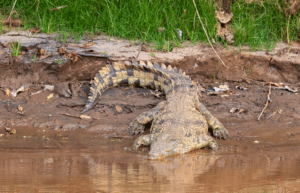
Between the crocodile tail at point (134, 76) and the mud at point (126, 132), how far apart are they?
15 cm

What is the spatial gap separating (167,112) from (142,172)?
5.66 ft

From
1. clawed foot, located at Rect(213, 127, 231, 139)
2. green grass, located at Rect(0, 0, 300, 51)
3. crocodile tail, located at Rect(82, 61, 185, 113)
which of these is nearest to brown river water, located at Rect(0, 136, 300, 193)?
clawed foot, located at Rect(213, 127, 231, 139)

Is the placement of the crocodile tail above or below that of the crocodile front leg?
above

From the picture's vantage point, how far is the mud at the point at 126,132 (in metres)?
2.67

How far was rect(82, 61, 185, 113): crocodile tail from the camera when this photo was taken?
5383 mm

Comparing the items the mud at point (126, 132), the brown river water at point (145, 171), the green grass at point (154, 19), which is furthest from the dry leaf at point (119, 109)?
the green grass at point (154, 19)

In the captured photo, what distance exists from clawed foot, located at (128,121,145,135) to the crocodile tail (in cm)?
91

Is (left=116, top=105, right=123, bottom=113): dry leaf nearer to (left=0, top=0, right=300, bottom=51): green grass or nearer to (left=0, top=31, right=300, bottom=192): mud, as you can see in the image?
(left=0, top=31, right=300, bottom=192): mud

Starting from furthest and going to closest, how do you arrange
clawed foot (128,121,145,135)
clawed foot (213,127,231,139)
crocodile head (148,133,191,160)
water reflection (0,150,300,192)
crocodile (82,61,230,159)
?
clawed foot (128,121,145,135), clawed foot (213,127,231,139), crocodile (82,61,230,159), crocodile head (148,133,191,160), water reflection (0,150,300,192)

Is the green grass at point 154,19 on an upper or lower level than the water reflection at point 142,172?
upper

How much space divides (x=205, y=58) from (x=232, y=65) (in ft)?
1.86

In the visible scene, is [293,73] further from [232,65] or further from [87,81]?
[87,81]

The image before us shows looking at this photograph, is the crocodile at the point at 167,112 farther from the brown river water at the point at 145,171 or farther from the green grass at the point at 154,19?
the green grass at the point at 154,19

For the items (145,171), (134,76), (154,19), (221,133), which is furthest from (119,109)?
(154,19)
